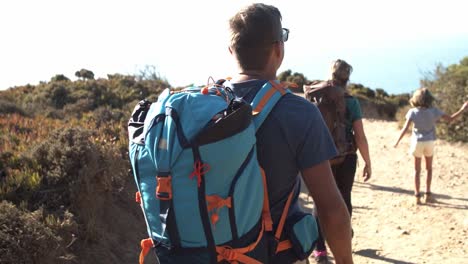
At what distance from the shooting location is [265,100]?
2012mm

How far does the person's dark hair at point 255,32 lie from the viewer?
1.99 m

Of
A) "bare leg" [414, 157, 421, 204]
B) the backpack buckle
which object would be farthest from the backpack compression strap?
"bare leg" [414, 157, 421, 204]

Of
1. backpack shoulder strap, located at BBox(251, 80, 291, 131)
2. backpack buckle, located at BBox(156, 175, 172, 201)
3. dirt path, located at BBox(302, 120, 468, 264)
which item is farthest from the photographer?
dirt path, located at BBox(302, 120, 468, 264)

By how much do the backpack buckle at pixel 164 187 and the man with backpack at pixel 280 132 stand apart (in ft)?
→ 1.41

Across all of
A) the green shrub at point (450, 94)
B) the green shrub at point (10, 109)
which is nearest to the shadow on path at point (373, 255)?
the green shrub at point (10, 109)

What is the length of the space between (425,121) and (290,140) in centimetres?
612

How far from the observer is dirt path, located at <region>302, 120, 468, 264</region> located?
5.99 meters

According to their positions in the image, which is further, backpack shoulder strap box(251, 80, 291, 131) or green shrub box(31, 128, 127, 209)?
green shrub box(31, 128, 127, 209)

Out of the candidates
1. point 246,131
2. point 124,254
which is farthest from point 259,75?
point 124,254

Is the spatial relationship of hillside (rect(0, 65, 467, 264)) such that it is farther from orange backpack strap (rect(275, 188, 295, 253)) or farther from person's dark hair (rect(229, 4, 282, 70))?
person's dark hair (rect(229, 4, 282, 70))

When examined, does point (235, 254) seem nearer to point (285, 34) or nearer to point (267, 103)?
point (267, 103)

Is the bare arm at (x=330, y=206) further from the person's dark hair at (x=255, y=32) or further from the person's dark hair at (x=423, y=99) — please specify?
the person's dark hair at (x=423, y=99)

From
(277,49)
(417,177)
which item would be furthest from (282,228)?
(417,177)

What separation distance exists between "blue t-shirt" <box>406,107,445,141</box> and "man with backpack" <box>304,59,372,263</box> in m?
2.70
